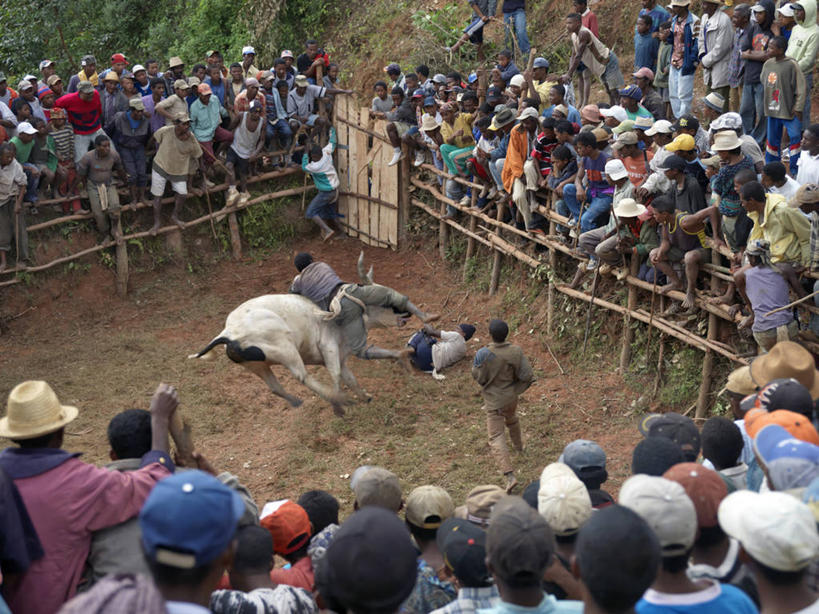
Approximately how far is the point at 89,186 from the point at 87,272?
1345 millimetres

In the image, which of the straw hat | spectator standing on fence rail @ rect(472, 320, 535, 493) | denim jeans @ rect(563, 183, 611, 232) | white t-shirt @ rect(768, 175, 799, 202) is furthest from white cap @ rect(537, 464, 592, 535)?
denim jeans @ rect(563, 183, 611, 232)

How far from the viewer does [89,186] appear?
12.9 meters

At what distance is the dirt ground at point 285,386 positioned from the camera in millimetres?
9414

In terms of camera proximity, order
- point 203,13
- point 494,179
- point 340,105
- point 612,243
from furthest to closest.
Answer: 1. point 203,13
2. point 340,105
3. point 494,179
4. point 612,243

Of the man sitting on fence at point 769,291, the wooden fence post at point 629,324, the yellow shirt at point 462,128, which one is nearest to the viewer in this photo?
the man sitting on fence at point 769,291

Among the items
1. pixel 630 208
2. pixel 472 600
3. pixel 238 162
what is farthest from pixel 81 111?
pixel 472 600

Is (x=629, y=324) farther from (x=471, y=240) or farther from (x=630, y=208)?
(x=471, y=240)

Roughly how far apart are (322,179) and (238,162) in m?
1.38

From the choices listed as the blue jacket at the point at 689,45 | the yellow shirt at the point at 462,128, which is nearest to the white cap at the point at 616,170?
the blue jacket at the point at 689,45

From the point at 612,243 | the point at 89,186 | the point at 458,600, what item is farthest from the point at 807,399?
the point at 89,186

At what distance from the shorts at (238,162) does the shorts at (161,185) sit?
0.89m

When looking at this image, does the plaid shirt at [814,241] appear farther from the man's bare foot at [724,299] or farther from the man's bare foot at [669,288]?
the man's bare foot at [669,288]

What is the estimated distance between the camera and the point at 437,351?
11.1m

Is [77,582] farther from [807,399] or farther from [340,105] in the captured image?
[340,105]
